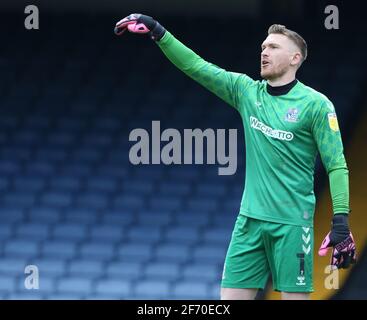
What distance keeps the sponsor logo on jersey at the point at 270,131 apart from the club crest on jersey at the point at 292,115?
53 millimetres

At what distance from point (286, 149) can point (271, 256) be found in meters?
0.44

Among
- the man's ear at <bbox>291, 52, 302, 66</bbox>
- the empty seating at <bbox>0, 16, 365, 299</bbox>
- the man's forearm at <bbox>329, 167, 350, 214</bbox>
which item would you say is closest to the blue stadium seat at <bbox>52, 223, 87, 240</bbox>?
the empty seating at <bbox>0, 16, 365, 299</bbox>

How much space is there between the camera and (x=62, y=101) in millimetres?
8508

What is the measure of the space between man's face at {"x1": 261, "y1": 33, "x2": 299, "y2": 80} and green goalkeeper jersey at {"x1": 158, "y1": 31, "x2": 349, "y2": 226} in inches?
3.6

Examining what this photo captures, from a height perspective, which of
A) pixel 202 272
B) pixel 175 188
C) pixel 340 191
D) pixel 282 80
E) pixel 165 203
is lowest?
pixel 202 272

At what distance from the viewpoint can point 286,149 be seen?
470cm

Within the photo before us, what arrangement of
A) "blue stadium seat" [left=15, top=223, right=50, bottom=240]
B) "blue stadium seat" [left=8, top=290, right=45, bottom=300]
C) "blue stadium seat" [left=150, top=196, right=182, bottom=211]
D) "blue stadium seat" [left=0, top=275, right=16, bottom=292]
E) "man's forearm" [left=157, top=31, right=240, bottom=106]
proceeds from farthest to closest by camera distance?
1. "blue stadium seat" [left=150, top=196, right=182, bottom=211]
2. "blue stadium seat" [left=15, top=223, right=50, bottom=240]
3. "blue stadium seat" [left=0, top=275, right=16, bottom=292]
4. "blue stadium seat" [left=8, top=290, right=45, bottom=300]
5. "man's forearm" [left=157, top=31, right=240, bottom=106]

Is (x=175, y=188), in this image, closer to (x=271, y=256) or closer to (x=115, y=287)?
(x=115, y=287)

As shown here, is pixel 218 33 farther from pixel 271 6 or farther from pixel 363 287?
pixel 363 287

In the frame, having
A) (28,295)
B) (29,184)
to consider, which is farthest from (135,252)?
(29,184)

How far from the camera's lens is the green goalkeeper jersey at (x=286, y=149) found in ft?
15.3

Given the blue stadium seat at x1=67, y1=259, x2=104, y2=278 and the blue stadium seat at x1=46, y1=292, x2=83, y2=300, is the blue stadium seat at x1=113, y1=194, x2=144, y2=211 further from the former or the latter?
the blue stadium seat at x1=46, y1=292, x2=83, y2=300

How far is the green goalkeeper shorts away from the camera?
470 centimetres

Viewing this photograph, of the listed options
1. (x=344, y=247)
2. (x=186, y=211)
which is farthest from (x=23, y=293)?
(x=344, y=247)
